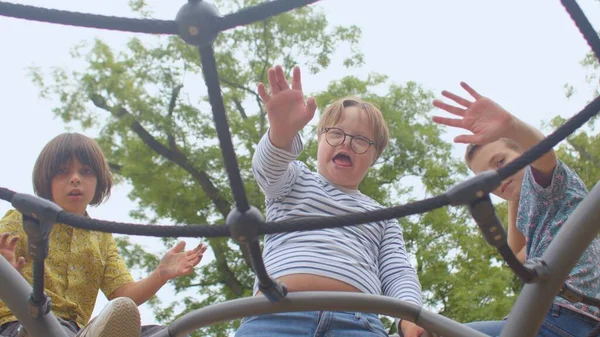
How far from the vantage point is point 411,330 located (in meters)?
1.46

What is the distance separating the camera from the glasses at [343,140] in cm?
172

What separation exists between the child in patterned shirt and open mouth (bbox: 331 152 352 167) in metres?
0.38

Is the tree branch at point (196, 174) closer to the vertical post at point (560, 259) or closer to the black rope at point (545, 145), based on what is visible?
the vertical post at point (560, 259)

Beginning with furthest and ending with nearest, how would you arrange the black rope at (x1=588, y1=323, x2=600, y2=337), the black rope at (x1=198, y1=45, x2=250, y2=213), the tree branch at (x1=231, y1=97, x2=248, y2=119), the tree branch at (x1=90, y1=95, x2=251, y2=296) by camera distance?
the tree branch at (x1=231, y1=97, x2=248, y2=119) → the tree branch at (x1=90, y1=95, x2=251, y2=296) → the black rope at (x1=588, y1=323, x2=600, y2=337) → the black rope at (x1=198, y1=45, x2=250, y2=213)

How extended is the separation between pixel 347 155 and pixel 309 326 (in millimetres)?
455

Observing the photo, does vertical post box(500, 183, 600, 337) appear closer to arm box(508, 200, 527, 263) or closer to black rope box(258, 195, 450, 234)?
black rope box(258, 195, 450, 234)

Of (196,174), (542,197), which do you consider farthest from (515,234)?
(196,174)

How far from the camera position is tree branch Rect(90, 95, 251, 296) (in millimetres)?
8242

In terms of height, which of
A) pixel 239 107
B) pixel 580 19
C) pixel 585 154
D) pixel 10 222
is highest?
pixel 239 107

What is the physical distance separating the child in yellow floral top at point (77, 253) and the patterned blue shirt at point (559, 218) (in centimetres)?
70

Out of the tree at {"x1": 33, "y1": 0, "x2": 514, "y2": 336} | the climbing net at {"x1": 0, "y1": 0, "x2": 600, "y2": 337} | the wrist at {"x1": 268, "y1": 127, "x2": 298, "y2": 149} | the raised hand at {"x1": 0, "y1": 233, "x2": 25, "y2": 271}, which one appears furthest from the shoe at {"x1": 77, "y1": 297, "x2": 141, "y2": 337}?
the tree at {"x1": 33, "y1": 0, "x2": 514, "y2": 336}

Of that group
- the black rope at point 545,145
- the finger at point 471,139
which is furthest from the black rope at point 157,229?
the finger at point 471,139

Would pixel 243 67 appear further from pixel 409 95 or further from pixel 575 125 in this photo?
pixel 575 125

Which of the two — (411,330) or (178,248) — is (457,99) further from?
(178,248)
